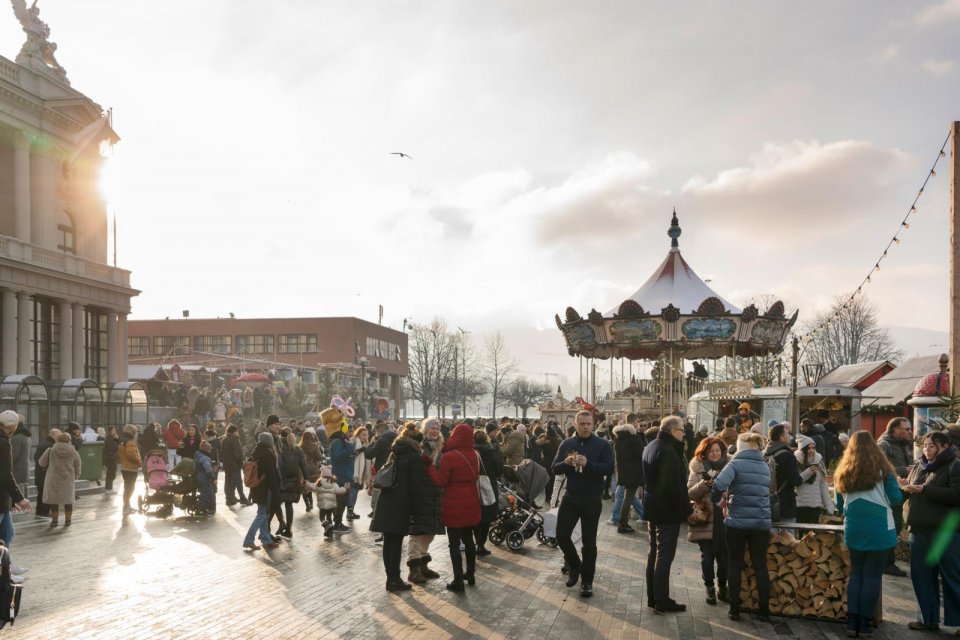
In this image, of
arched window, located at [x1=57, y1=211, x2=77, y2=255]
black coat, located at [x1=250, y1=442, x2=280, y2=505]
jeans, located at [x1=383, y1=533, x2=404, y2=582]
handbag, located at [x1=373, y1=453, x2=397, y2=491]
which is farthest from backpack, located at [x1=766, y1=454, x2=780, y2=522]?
arched window, located at [x1=57, y1=211, x2=77, y2=255]

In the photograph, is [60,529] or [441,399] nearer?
[60,529]

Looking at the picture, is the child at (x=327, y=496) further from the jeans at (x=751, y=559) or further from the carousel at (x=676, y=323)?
the carousel at (x=676, y=323)

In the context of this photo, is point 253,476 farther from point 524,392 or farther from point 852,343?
point 524,392

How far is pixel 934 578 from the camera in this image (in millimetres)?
7168

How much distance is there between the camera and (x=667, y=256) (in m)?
32.3

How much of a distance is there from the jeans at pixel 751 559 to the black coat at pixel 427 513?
301 cm

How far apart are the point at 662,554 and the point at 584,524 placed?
3.34 feet

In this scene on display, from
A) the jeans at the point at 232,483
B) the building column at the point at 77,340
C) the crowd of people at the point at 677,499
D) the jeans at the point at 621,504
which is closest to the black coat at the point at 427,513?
the crowd of people at the point at 677,499

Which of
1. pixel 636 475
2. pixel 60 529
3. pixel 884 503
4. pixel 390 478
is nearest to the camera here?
pixel 884 503

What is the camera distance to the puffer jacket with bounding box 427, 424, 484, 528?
876cm

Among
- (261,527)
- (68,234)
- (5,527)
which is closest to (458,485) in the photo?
(261,527)

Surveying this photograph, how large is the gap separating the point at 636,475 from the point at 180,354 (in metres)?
69.4

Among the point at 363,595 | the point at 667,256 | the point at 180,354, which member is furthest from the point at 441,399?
the point at 363,595

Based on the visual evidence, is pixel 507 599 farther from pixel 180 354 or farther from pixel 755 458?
pixel 180 354
